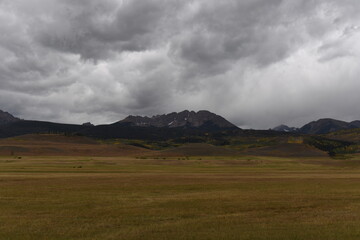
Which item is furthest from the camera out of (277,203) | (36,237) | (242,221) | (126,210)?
(277,203)

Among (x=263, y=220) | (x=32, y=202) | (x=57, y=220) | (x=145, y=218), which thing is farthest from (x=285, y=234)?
(x=32, y=202)

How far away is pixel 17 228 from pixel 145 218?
8.70 m

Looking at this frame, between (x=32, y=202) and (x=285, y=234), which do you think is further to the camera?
(x=32, y=202)

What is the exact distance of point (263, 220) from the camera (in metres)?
24.5

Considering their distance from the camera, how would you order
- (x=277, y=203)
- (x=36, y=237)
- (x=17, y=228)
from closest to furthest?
(x=36, y=237) < (x=17, y=228) < (x=277, y=203)

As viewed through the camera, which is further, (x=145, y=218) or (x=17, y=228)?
(x=145, y=218)

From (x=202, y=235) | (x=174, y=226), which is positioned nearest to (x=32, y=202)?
(x=174, y=226)

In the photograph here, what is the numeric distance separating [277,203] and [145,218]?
1339cm

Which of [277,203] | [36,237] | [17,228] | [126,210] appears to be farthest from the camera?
[277,203]

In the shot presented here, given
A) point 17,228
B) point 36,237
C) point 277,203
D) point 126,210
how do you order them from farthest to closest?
point 277,203
point 126,210
point 17,228
point 36,237

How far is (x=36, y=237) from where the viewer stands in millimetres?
20297

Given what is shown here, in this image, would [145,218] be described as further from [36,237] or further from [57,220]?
[36,237]

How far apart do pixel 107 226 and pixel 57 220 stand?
4.39 meters

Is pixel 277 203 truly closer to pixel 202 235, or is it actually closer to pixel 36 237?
pixel 202 235
